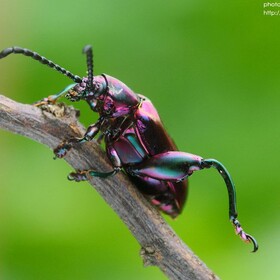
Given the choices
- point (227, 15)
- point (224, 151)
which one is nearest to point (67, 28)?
point (227, 15)

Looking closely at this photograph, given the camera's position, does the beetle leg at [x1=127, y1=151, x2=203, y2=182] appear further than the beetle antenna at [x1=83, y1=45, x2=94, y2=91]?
Yes

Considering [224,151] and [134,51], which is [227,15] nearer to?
[134,51]

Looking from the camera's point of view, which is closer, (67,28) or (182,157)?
(182,157)

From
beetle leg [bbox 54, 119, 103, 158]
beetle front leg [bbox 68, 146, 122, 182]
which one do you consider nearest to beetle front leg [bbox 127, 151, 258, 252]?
beetle front leg [bbox 68, 146, 122, 182]

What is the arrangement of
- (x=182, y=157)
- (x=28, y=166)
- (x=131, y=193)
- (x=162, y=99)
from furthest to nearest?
(x=162, y=99) < (x=28, y=166) < (x=182, y=157) < (x=131, y=193)

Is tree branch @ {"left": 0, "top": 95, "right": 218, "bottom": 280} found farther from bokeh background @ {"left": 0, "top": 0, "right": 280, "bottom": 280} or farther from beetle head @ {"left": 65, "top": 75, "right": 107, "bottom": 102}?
bokeh background @ {"left": 0, "top": 0, "right": 280, "bottom": 280}

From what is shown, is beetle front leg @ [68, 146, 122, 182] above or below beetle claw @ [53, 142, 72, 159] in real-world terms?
below

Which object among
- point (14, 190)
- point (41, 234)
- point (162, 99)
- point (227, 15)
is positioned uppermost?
point (227, 15)
